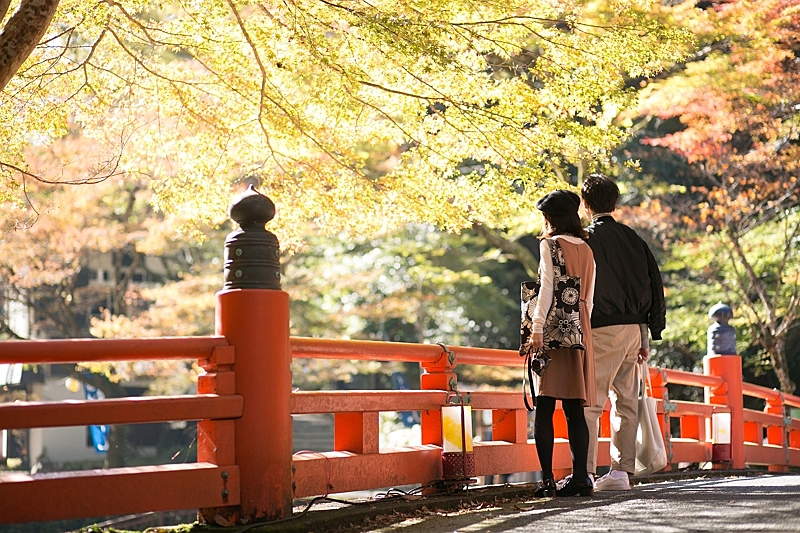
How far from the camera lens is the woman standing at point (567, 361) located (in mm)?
5750

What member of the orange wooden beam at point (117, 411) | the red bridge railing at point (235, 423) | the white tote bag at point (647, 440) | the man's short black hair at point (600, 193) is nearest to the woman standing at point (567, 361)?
the man's short black hair at point (600, 193)

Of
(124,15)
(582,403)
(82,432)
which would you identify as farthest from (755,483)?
(82,432)

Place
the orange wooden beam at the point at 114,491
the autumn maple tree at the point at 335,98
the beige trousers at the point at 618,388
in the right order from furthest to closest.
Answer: the autumn maple tree at the point at 335,98
the beige trousers at the point at 618,388
the orange wooden beam at the point at 114,491

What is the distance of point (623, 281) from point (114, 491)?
11.3 feet

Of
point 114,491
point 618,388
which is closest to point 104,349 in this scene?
point 114,491

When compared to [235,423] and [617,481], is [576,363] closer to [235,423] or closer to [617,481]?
[617,481]

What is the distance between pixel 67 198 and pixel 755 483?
1488cm

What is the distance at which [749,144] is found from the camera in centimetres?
1609

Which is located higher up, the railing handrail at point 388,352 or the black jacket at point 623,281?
the black jacket at point 623,281

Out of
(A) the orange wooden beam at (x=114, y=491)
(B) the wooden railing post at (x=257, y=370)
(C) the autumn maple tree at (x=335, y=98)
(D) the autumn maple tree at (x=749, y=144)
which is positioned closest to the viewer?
(A) the orange wooden beam at (x=114, y=491)

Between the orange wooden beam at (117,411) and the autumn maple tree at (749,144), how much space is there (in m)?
9.95

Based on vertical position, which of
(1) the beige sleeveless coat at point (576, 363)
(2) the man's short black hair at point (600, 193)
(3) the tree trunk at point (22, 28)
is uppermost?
(3) the tree trunk at point (22, 28)

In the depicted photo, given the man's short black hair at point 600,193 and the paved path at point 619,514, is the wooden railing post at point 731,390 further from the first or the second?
the man's short black hair at point 600,193

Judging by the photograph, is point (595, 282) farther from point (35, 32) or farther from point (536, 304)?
point (35, 32)
